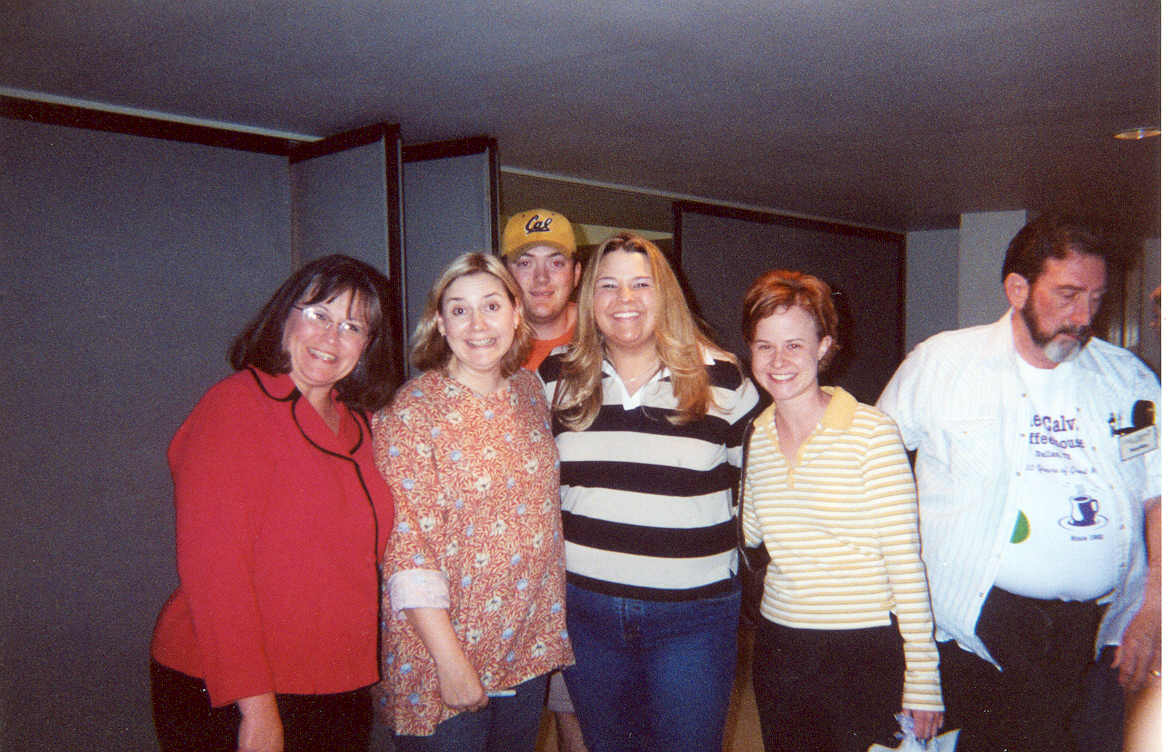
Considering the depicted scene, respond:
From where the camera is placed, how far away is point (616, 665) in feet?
5.70

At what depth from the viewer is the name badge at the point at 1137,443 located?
1.78 meters

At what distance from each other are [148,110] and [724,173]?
115 inches

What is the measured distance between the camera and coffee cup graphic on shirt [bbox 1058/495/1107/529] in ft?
5.85

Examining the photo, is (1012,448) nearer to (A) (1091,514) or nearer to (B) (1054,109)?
(A) (1091,514)

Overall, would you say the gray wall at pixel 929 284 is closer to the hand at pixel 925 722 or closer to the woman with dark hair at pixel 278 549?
the hand at pixel 925 722

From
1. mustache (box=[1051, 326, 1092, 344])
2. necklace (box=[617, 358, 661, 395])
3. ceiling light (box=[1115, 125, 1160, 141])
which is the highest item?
ceiling light (box=[1115, 125, 1160, 141])

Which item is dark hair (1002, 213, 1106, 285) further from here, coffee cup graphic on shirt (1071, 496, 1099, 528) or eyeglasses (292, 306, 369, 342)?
eyeglasses (292, 306, 369, 342)

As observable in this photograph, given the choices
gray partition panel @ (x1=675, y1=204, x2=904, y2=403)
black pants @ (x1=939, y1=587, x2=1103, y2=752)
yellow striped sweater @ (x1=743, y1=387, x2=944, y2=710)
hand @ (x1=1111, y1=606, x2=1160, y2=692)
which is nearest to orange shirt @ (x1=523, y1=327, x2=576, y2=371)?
yellow striped sweater @ (x1=743, y1=387, x2=944, y2=710)

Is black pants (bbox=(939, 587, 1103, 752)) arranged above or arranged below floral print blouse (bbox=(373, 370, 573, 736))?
below

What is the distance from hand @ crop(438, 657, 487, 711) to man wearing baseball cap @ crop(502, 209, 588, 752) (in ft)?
4.30

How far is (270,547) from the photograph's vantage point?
1428mm

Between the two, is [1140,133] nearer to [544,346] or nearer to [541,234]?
[541,234]

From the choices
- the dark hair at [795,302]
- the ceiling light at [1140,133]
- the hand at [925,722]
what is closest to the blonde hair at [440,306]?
the dark hair at [795,302]

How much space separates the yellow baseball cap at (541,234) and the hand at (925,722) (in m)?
1.91
